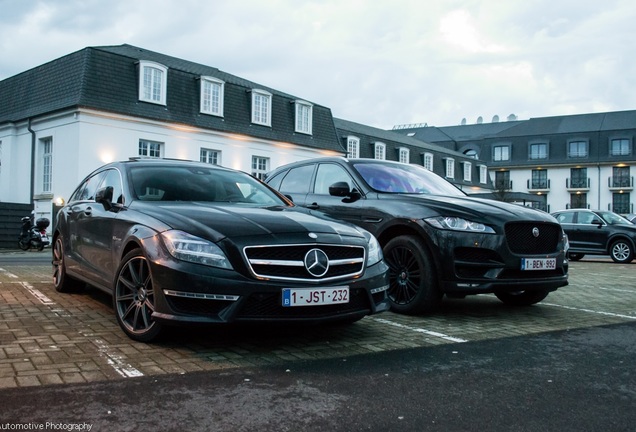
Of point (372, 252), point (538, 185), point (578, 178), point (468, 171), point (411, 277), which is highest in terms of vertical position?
point (468, 171)

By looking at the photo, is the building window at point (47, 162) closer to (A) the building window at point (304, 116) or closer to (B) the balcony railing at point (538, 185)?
(A) the building window at point (304, 116)

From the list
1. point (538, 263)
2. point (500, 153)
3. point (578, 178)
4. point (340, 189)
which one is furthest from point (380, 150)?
point (538, 263)

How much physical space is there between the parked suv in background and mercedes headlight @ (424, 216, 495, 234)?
543 inches

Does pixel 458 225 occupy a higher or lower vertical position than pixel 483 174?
lower

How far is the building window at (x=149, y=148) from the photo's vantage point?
968 inches

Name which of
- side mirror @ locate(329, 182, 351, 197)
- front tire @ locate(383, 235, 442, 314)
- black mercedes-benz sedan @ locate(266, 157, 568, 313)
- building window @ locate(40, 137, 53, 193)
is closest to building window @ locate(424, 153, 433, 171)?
building window @ locate(40, 137, 53, 193)

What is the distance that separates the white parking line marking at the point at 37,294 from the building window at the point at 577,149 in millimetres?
60630

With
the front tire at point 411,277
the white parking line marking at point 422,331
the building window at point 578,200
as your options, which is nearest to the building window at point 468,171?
the building window at point 578,200

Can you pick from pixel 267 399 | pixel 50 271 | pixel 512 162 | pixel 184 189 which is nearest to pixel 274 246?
pixel 267 399

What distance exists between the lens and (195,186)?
219 inches

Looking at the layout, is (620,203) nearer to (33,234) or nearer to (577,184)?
(577,184)

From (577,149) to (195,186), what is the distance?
202 ft

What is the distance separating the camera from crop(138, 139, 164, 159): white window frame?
80.5 ft

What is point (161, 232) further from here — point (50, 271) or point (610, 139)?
point (610, 139)
